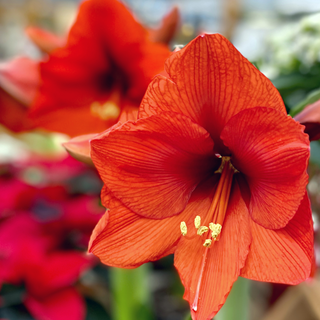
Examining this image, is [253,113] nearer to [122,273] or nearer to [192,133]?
[192,133]

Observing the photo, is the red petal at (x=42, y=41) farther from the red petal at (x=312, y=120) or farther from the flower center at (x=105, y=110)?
the red petal at (x=312, y=120)

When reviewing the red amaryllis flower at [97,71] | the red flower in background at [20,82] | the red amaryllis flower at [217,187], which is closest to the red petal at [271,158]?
the red amaryllis flower at [217,187]

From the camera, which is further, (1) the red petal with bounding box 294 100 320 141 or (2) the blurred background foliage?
(2) the blurred background foliage

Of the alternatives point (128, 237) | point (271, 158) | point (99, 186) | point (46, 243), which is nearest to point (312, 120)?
point (271, 158)

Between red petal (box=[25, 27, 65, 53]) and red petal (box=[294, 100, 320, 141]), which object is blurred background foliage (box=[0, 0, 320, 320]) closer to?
red petal (box=[294, 100, 320, 141])

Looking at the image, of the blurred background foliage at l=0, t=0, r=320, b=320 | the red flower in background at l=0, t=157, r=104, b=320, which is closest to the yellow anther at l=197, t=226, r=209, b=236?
the blurred background foliage at l=0, t=0, r=320, b=320

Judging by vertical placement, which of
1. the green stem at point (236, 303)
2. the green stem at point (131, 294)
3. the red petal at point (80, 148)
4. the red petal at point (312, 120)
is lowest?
the green stem at point (131, 294)

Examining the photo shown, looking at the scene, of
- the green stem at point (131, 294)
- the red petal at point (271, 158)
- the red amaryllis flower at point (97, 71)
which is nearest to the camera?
the red petal at point (271, 158)
